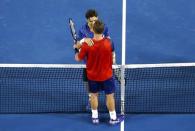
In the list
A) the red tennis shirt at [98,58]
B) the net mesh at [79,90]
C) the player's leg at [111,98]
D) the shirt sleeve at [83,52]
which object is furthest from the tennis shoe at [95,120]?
the shirt sleeve at [83,52]

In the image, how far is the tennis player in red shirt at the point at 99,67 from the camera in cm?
984

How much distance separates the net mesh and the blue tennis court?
0.07 ft

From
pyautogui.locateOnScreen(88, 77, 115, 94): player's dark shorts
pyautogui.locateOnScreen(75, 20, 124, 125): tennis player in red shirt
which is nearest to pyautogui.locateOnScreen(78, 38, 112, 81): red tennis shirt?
pyautogui.locateOnScreen(75, 20, 124, 125): tennis player in red shirt

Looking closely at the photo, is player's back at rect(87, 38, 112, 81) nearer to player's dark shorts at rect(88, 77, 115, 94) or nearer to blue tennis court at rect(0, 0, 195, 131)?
player's dark shorts at rect(88, 77, 115, 94)

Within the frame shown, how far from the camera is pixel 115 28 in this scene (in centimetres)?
1350

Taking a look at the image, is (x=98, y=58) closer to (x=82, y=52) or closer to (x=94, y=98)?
(x=82, y=52)

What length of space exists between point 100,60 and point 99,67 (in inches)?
5.9

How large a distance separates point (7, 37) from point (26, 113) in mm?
2874

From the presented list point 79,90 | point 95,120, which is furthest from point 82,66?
point 95,120

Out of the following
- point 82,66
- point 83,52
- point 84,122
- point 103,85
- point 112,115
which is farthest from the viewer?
point 82,66

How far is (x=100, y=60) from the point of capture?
32.7ft

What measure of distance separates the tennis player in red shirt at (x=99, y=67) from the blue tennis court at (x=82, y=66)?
1.40 ft

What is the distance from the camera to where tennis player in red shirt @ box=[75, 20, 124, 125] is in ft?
32.3

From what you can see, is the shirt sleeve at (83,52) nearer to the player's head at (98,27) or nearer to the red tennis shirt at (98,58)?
the red tennis shirt at (98,58)
